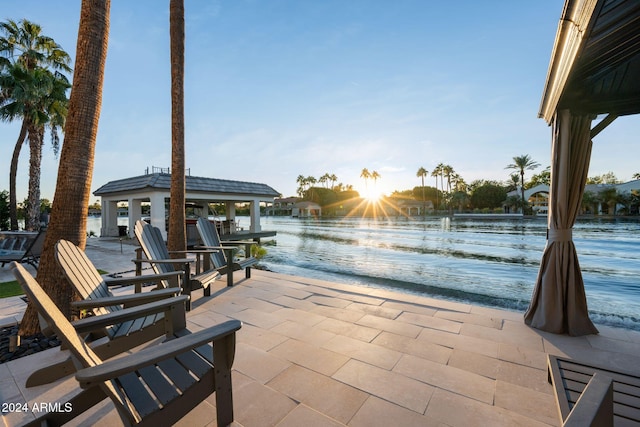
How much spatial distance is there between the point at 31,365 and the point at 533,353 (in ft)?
15.7

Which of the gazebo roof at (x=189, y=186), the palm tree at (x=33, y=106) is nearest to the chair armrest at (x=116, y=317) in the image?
the gazebo roof at (x=189, y=186)

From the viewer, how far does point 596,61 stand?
245 cm

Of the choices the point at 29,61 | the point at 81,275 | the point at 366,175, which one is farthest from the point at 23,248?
the point at 366,175

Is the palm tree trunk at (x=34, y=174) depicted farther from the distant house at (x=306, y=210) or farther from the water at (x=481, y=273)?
the distant house at (x=306, y=210)

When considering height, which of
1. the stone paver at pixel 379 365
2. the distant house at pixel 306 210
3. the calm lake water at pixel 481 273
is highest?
the distant house at pixel 306 210

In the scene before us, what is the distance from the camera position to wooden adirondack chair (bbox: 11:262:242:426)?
1158 mm

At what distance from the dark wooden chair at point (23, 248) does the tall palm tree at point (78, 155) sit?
445cm

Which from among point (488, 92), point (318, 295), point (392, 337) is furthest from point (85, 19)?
point (488, 92)

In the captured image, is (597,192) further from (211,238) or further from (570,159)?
(211,238)

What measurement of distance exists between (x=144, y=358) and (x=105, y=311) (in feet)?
5.71

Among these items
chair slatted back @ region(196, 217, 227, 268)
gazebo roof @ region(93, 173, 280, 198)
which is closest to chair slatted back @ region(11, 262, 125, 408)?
chair slatted back @ region(196, 217, 227, 268)

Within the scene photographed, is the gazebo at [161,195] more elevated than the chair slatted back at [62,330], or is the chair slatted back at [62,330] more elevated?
the gazebo at [161,195]

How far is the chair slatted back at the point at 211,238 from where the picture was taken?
524 cm

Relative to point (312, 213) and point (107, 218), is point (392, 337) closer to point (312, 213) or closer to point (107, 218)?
point (107, 218)
